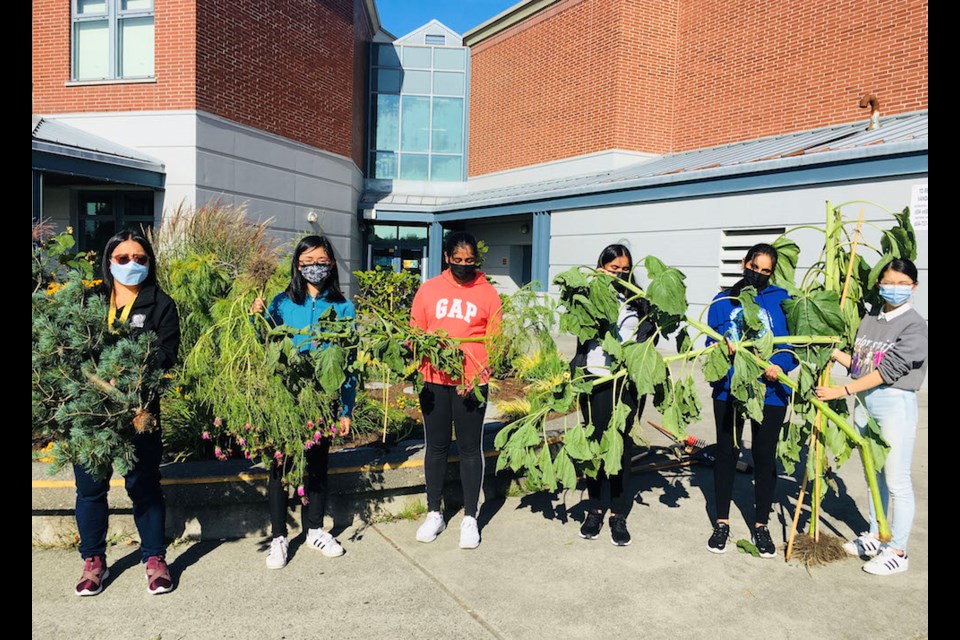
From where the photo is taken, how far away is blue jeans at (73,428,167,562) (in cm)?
340

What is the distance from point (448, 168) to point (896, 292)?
21.8 m

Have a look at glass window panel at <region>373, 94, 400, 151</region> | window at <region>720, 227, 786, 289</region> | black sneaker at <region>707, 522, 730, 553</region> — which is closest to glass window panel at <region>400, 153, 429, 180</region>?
glass window panel at <region>373, 94, 400, 151</region>

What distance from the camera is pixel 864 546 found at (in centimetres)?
405

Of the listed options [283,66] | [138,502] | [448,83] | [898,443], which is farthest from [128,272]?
[448,83]

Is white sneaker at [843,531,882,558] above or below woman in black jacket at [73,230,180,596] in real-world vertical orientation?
below

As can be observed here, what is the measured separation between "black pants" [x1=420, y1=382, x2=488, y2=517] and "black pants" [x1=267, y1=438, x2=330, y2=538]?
0.66 m

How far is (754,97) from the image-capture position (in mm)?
15625

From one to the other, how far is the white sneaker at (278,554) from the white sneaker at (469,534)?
42.0 inches

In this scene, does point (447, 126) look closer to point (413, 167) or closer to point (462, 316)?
point (413, 167)

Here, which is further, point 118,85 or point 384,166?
point 384,166

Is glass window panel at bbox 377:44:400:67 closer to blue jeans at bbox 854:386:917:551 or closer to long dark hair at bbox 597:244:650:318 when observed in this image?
long dark hair at bbox 597:244:650:318

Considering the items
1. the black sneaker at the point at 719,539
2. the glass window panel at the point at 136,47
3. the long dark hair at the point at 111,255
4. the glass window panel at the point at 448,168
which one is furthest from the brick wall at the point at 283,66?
the black sneaker at the point at 719,539
